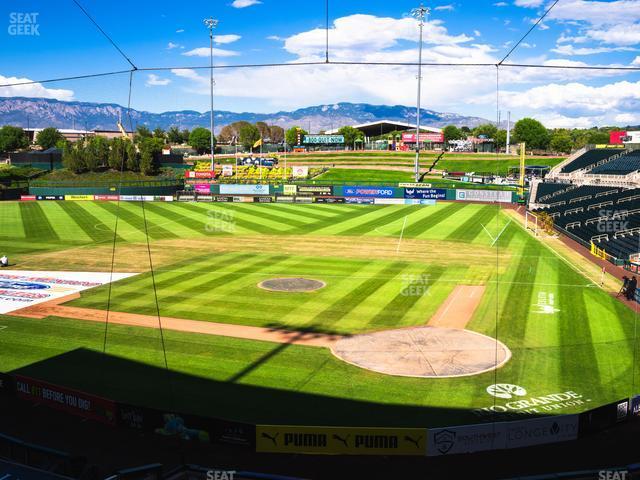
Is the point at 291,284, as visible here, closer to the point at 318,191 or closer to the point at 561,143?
the point at 318,191

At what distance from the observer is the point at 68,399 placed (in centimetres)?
1691

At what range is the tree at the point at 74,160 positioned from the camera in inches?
4301

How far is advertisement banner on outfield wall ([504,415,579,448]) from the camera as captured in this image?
14.8m

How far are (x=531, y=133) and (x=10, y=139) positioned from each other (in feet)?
503

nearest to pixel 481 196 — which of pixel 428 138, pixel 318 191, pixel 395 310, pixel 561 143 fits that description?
pixel 318 191

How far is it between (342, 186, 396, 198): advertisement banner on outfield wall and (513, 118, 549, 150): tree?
315 feet

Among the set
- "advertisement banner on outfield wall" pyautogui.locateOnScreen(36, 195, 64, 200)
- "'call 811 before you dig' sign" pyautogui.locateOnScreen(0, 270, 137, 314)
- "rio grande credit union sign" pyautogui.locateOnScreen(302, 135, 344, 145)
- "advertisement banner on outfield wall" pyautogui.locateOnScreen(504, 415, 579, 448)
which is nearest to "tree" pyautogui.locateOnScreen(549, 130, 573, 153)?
"rio grande credit union sign" pyautogui.locateOnScreen(302, 135, 344, 145)

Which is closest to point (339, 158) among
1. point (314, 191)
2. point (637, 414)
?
point (314, 191)

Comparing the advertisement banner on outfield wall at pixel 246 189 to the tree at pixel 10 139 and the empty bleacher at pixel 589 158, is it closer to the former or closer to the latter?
the empty bleacher at pixel 589 158

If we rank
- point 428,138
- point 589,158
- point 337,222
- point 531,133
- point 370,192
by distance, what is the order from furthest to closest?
point 531,133
point 428,138
point 589,158
point 370,192
point 337,222

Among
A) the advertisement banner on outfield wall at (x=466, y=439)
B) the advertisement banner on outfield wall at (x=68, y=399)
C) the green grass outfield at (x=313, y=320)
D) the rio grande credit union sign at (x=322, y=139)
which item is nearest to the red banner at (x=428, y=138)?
the rio grande credit union sign at (x=322, y=139)

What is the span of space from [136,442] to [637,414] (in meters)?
15.6

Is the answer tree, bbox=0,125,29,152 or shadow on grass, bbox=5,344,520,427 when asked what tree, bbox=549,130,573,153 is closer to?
tree, bbox=0,125,29,152

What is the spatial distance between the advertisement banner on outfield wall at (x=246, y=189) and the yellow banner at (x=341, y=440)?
76.3 m
